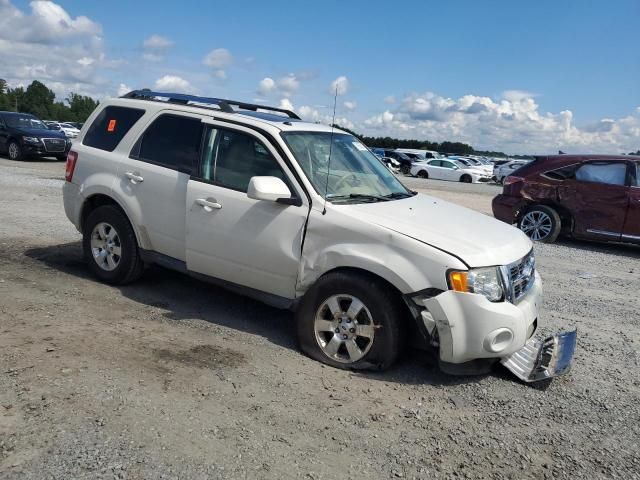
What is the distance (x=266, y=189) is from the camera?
4438 millimetres

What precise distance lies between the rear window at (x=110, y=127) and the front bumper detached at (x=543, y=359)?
4.24 m

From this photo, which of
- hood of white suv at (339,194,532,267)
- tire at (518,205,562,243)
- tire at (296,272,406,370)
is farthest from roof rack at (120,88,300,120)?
tire at (518,205,562,243)

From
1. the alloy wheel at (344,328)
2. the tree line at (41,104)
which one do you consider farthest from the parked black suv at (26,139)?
the tree line at (41,104)

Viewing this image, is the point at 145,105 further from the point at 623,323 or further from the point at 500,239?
the point at 623,323

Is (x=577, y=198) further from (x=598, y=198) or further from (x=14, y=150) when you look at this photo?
(x=14, y=150)

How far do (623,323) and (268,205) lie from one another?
13.2ft

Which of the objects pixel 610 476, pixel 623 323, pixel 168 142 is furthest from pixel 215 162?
pixel 623 323

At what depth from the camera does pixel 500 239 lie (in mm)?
4461

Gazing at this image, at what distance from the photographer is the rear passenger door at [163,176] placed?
17.3 feet

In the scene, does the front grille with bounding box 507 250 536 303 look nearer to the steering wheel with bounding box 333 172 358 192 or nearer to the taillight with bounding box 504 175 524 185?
the steering wheel with bounding box 333 172 358 192

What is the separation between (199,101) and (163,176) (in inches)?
34.6

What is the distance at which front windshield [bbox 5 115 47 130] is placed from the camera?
21.7m

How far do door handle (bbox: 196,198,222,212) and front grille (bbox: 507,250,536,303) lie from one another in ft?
7.92

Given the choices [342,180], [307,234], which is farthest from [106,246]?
[342,180]
